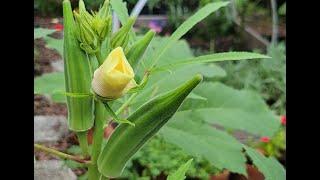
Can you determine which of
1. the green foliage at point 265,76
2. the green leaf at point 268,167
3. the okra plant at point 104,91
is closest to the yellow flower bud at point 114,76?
the okra plant at point 104,91

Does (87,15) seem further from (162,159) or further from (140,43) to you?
(162,159)

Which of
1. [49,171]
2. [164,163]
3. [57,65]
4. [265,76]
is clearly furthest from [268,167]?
[265,76]

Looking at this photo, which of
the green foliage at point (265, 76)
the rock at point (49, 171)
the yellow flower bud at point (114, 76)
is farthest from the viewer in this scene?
the green foliage at point (265, 76)

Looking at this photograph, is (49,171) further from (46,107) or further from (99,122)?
(46,107)

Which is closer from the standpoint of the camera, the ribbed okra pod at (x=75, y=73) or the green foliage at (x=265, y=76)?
the ribbed okra pod at (x=75, y=73)

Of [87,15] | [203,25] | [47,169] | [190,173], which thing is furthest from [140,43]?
[203,25]

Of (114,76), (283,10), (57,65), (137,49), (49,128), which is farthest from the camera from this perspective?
(283,10)

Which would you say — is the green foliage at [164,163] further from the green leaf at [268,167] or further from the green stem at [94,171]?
the green stem at [94,171]
